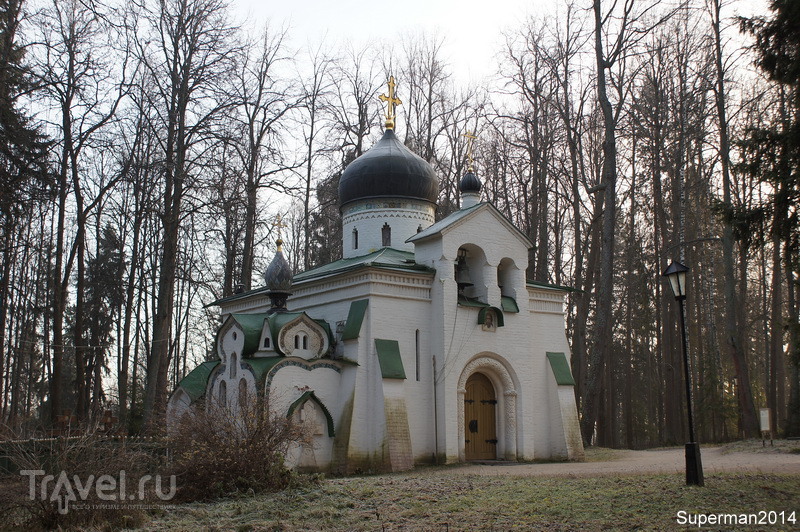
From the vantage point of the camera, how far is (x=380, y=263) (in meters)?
19.3

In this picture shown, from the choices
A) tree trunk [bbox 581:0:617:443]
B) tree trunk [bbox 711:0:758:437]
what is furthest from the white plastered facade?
tree trunk [bbox 711:0:758:437]

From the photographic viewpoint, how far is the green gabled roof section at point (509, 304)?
20688mm

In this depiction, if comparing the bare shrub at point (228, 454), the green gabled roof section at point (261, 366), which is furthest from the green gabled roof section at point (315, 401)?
the bare shrub at point (228, 454)

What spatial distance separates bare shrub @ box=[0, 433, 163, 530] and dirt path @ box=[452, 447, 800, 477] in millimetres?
6870

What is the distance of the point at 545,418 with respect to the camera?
20.9 meters

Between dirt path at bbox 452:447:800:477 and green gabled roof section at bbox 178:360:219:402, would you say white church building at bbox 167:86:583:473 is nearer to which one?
green gabled roof section at bbox 178:360:219:402

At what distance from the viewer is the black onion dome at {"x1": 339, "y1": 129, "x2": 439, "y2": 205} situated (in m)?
23.4

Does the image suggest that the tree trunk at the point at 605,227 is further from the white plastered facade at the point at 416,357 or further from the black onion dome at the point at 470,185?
the black onion dome at the point at 470,185

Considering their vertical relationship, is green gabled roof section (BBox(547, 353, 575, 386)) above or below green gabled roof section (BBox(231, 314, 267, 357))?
below

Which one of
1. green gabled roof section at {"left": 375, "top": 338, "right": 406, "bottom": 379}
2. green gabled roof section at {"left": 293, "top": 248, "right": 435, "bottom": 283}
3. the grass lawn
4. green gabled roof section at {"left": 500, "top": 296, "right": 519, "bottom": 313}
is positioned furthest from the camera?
green gabled roof section at {"left": 500, "top": 296, "right": 519, "bottom": 313}

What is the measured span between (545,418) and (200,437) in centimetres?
1084

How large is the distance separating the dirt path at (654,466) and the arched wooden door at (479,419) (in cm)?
83

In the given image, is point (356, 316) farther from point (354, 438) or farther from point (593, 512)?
point (593, 512)

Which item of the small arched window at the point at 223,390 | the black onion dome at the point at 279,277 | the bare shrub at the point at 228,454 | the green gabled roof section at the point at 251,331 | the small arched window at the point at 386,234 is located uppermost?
the small arched window at the point at 386,234
